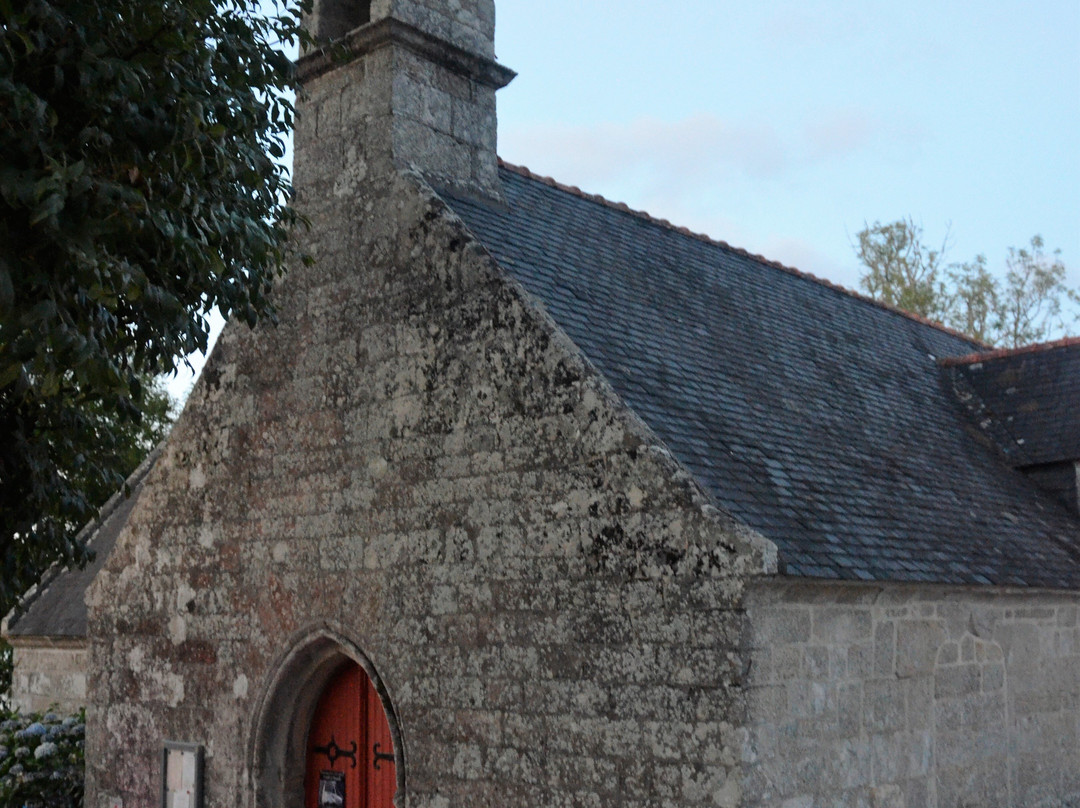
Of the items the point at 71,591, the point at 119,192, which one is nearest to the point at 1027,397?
the point at 119,192

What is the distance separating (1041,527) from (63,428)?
6954 mm

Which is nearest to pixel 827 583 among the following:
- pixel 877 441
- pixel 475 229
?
pixel 877 441

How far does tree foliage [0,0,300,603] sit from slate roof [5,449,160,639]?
16.2 ft

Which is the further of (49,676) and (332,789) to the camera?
(49,676)

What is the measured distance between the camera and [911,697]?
690cm

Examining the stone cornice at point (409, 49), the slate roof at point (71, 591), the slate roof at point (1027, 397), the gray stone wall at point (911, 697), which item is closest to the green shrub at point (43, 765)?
the slate roof at point (71, 591)

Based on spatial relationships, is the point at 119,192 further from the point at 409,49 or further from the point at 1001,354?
the point at 1001,354

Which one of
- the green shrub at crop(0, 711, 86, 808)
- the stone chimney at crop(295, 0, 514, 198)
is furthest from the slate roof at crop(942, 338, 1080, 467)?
the green shrub at crop(0, 711, 86, 808)

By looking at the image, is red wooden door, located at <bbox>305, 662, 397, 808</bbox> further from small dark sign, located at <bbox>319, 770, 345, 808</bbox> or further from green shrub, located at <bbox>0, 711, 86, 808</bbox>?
green shrub, located at <bbox>0, 711, 86, 808</bbox>

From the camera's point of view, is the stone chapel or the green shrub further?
the green shrub

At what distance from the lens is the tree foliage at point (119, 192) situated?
4602 mm

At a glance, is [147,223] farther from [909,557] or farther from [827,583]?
[909,557]

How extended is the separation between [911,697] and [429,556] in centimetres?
296

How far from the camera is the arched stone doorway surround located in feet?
24.1
